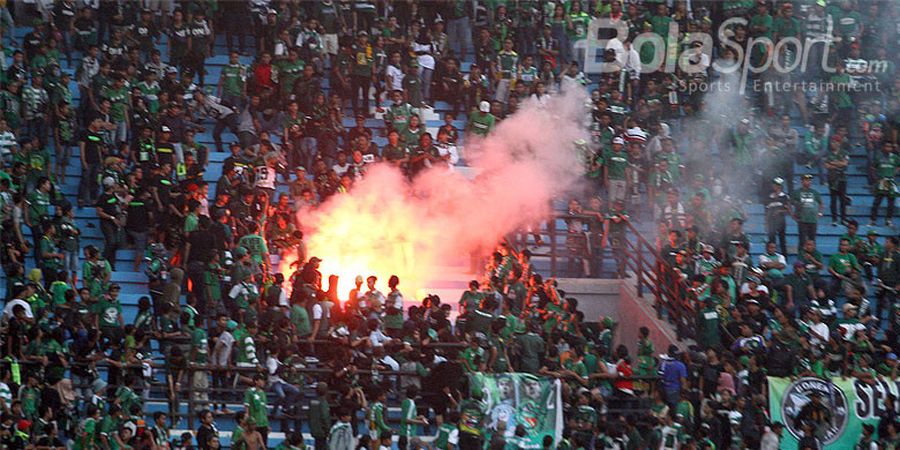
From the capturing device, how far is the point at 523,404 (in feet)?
64.0

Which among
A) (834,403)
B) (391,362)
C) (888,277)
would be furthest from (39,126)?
(888,277)

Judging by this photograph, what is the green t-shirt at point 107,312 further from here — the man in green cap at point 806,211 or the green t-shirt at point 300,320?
the man in green cap at point 806,211

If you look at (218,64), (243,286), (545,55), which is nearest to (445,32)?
(545,55)

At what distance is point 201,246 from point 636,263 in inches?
222

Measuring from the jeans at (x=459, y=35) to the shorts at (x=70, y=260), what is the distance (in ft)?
25.9

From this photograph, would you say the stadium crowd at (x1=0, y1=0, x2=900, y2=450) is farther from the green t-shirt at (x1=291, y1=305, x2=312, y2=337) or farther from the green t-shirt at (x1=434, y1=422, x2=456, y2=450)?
the green t-shirt at (x1=434, y1=422, x2=456, y2=450)

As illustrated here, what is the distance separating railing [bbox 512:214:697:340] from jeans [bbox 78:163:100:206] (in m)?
5.68

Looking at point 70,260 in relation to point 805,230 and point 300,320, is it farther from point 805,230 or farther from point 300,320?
point 805,230

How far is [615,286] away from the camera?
77.4 feet

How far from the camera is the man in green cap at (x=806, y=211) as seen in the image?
81.1 ft

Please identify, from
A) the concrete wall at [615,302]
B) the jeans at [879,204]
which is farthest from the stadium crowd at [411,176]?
the concrete wall at [615,302]

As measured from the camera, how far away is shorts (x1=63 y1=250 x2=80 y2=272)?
872 inches

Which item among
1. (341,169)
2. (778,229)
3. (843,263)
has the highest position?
(341,169)

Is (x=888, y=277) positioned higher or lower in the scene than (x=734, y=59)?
lower
